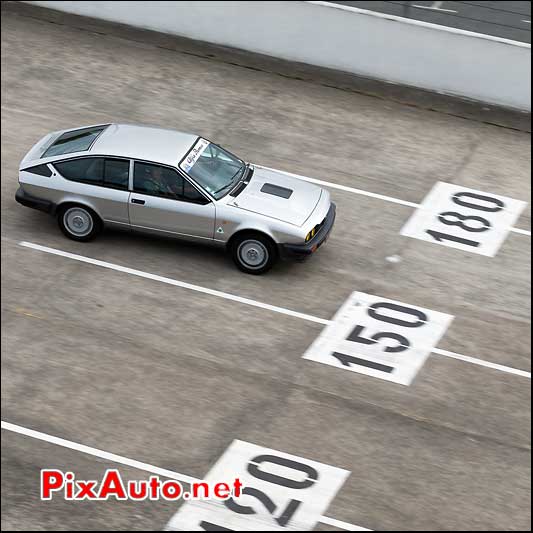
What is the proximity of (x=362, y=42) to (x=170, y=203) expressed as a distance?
7488mm

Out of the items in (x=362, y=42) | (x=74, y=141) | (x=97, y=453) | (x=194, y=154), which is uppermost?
(x=362, y=42)

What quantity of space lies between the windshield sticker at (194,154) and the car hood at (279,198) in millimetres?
809

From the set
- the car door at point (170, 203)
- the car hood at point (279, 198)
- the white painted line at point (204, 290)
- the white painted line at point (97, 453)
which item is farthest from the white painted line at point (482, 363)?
the white painted line at point (97, 453)

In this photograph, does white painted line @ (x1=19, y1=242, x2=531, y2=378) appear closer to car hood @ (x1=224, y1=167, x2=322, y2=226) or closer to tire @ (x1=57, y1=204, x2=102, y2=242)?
tire @ (x1=57, y1=204, x2=102, y2=242)

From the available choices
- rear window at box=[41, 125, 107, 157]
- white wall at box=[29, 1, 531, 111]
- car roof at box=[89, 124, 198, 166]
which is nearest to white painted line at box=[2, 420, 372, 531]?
car roof at box=[89, 124, 198, 166]

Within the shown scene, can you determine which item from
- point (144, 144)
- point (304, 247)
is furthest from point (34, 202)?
point (304, 247)

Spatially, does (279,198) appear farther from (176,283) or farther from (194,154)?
(176,283)

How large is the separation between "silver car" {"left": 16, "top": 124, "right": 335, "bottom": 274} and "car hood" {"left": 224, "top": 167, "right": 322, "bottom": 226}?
0.01m

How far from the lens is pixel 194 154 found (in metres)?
15.6

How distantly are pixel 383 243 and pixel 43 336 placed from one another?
537 centimetres

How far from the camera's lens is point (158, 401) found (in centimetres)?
1307

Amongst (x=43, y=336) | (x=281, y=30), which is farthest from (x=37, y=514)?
(x=281, y=30)

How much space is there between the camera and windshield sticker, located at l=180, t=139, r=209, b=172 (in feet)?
50.0

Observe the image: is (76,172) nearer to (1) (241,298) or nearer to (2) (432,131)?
(1) (241,298)
